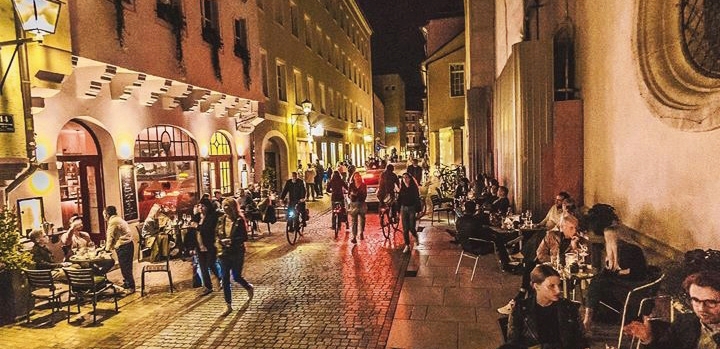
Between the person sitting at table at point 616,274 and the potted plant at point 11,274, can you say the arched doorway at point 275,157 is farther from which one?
the person sitting at table at point 616,274

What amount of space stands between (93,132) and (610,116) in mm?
10598

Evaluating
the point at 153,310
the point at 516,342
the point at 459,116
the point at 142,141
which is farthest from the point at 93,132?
the point at 459,116

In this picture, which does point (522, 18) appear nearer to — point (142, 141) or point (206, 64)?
point (206, 64)

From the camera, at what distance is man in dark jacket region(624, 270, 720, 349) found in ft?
9.74

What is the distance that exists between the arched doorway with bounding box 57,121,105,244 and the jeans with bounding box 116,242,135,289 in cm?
313

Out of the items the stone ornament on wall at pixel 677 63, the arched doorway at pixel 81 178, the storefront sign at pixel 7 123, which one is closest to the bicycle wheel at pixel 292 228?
the arched doorway at pixel 81 178

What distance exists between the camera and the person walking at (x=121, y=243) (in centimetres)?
779

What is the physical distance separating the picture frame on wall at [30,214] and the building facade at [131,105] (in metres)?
0.02

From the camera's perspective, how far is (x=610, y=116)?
708 centimetres

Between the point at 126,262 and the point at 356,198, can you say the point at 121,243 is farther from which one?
the point at 356,198

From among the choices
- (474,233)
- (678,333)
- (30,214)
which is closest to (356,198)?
(474,233)

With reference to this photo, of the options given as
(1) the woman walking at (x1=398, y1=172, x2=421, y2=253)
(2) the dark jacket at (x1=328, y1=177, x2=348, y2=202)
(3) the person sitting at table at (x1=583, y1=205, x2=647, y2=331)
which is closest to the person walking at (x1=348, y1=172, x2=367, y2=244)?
(2) the dark jacket at (x1=328, y1=177, x2=348, y2=202)

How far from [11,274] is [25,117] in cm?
263

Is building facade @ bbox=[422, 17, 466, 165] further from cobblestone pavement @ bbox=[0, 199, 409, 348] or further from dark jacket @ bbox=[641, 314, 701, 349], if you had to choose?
dark jacket @ bbox=[641, 314, 701, 349]
